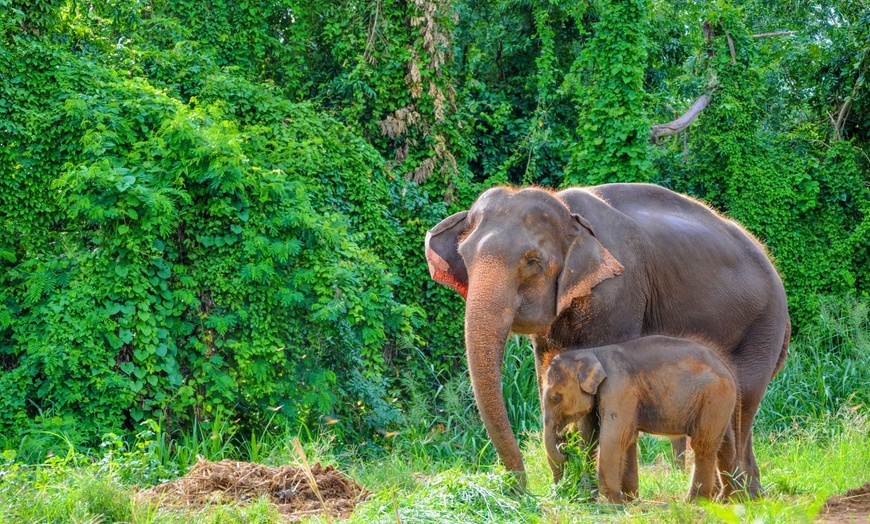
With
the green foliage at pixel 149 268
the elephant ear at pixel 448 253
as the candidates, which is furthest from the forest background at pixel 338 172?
the elephant ear at pixel 448 253

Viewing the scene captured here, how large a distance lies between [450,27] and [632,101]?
272cm

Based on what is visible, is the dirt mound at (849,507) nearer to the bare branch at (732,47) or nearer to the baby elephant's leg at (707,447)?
the baby elephant's leg at (707,447)

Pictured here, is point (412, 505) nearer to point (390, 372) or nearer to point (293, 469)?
point (293, 469)

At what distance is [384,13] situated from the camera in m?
13.9

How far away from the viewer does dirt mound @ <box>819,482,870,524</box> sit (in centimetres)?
525

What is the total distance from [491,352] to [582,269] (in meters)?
0.72

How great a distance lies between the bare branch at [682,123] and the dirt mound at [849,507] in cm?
947

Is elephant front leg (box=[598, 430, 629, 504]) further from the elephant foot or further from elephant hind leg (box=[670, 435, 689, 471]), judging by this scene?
elephant hind leg (box=[670, 435, 689, 471])

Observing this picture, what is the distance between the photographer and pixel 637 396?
5168mm

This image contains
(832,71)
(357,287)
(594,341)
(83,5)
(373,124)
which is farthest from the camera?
(832,71)

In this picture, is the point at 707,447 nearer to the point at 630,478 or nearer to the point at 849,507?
the point at 630,478

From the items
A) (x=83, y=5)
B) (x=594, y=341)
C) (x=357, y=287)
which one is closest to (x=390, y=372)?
(x=357, y=287)

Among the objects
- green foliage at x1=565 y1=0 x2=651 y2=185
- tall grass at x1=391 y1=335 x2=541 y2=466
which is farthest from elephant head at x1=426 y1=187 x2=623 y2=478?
green foliage at x1=565 y1=0 x2=651 y2=185

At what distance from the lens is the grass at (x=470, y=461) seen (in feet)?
16.4
